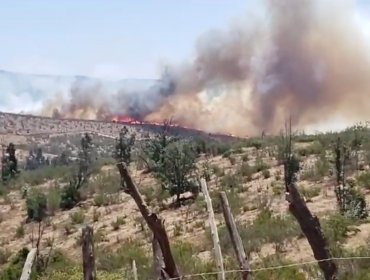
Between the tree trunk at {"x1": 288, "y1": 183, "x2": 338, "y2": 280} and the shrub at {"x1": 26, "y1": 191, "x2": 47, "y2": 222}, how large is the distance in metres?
17.6

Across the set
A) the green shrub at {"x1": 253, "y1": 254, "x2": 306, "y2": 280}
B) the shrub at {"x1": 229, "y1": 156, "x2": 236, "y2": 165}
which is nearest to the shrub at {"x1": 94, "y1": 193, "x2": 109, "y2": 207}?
the shrub at {"x1": 229, "y1": 156, "x2": 236, "y2": 165}

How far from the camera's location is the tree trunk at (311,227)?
357 inches

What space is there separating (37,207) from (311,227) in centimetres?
1842

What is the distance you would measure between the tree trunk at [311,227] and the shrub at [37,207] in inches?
692

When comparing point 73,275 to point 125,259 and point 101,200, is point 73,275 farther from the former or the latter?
point 101,200

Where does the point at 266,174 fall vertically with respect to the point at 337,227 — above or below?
above

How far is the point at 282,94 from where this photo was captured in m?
45.3

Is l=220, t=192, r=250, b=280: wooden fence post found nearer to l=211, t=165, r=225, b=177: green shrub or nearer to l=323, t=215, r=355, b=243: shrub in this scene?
l=323, t=215, r=355, b=243: shrub

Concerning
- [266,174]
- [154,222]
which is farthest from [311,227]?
[266,174]

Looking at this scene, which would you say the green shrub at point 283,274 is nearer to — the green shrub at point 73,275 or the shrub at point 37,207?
the green shrub at point 73,275

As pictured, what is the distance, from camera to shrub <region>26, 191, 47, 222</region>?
2589 centimetres

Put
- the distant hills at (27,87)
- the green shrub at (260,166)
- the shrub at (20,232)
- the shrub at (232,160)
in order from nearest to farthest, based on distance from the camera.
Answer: the shrub at (20,232) → the green shrub at (260,166) → the shrub at (232,160) → the distant hills at (27,87)

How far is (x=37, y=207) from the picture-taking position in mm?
26203

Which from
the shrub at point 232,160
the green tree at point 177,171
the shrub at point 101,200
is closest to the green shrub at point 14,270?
the green tree at point 177,171
